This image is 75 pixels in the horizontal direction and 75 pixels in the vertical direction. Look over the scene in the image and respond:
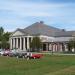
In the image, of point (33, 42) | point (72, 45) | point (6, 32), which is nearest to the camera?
point (72, 45)

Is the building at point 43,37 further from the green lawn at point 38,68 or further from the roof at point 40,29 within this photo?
the green lawn at point 38,68

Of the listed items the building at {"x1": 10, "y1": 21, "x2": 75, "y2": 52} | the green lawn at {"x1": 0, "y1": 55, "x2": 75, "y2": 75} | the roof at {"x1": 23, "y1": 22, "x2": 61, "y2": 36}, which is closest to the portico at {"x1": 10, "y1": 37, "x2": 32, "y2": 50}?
the building at {"x1": 10, "y1": 21, "x2": 75, "y2": 52}

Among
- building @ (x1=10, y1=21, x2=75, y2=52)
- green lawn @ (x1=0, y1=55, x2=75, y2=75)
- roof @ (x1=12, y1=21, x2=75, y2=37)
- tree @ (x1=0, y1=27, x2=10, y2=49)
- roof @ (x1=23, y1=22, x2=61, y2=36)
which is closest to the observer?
green lawn @ (x1=0, y1=55, x2=75, y2=75)

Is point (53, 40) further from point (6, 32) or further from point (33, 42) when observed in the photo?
point (6, 32)

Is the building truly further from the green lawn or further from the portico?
the green lawn

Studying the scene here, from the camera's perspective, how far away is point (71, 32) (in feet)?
494

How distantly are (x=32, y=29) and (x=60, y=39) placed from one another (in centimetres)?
1734

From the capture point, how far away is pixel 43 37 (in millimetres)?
147500

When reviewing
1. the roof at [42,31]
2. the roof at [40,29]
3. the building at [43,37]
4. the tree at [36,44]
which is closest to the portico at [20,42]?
the building at [43,37]

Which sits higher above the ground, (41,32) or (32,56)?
(41,32)

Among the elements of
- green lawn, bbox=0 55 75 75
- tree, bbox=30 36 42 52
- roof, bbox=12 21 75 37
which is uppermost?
Answer: roof, bbox=12 21 75 37

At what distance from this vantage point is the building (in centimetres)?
14138

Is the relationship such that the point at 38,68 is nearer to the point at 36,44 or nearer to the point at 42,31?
the point at 36,44

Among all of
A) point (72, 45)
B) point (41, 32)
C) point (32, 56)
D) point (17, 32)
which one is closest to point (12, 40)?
point (17, 32)
